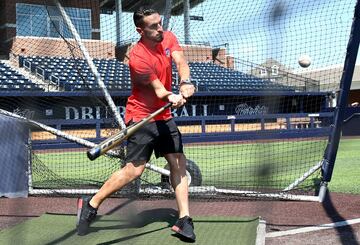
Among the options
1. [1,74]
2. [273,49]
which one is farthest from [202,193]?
[1,74]

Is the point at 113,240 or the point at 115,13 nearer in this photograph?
the point at 113,240

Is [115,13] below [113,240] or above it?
above

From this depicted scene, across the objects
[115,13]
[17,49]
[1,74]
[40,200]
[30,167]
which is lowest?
[40,200]

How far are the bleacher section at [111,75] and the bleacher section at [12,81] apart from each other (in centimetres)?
38

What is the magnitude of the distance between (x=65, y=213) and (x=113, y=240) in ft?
5.12

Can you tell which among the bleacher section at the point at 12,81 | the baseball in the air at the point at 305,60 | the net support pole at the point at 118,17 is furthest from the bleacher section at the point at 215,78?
the bleacher section at the point at 12,81

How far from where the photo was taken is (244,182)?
23.0ft

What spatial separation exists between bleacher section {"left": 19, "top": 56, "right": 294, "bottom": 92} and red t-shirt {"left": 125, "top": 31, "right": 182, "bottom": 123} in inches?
49.3

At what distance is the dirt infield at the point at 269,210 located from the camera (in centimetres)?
446

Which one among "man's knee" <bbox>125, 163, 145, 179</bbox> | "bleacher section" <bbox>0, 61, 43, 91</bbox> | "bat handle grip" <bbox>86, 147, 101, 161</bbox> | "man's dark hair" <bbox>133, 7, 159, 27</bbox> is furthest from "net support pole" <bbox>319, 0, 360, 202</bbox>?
"bleacher section" <bbox>0, 61, 43, 91</bbox>

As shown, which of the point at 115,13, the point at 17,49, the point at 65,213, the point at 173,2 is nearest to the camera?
the point at 65,213

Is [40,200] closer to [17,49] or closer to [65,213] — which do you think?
[65,213]

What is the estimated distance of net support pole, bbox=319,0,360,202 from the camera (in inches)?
211

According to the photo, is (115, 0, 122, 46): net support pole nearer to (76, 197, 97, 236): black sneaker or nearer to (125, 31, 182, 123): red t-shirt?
(125, 31, 182, 123): red t-shirt
